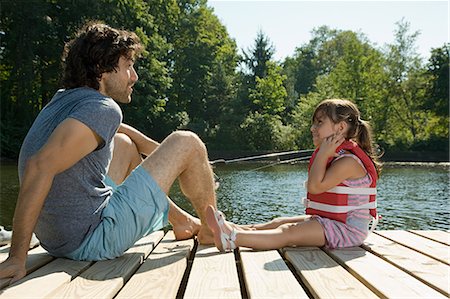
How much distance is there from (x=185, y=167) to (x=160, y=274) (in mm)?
601

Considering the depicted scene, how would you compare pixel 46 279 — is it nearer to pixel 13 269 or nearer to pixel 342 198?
pixel 13 269

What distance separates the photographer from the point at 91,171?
2.29 metres

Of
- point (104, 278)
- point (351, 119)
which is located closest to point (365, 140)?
point (351, 119)

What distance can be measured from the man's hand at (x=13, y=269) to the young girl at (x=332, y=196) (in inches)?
36.2

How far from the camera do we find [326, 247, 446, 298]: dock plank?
192cm

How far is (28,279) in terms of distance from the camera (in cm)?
203

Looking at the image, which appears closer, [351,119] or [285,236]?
[285,236]

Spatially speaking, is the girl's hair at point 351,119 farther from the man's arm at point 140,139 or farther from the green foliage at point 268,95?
the green foliage at point 268,95

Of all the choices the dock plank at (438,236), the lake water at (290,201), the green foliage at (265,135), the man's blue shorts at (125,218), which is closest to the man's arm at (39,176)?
the man's blue shorts at (125,218)

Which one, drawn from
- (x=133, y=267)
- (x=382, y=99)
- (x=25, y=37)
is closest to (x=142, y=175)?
(x=133, y=267)

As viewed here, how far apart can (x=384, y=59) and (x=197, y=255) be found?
117 feet

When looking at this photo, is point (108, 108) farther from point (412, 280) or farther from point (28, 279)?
point (412, 280)

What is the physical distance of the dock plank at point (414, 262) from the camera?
2111 millimetres

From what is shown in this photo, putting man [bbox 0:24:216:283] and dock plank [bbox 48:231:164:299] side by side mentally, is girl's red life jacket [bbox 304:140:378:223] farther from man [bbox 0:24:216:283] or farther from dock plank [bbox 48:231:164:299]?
dock plank [bbox 48:231:164:299]
